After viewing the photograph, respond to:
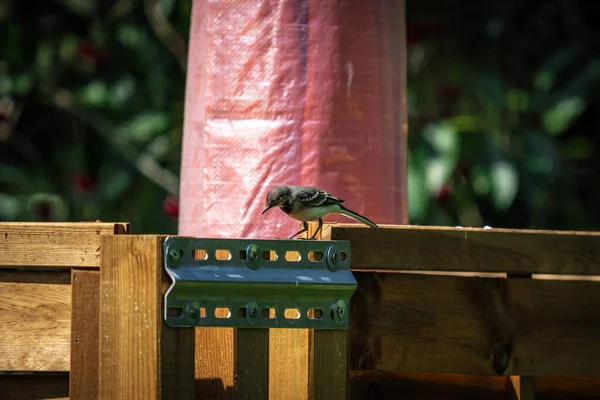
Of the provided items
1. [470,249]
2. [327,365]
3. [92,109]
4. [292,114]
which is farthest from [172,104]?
[327,365]

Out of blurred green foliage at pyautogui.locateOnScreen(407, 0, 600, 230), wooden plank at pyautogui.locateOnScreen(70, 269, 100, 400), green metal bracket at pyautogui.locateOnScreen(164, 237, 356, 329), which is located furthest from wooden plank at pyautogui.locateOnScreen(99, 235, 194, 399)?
blurred green foliage at pyautogui.locateOnScreen(407, 0, 600, 230)

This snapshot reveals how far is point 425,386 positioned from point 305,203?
0.80 metres

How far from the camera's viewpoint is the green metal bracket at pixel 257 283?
2.76 m

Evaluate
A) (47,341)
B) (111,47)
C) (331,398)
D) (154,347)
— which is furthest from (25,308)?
(111,47)

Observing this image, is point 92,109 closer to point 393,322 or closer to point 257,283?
point 393,322

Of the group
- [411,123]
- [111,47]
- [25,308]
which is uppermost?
[111,47]

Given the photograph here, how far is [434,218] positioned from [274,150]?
18.7 feet

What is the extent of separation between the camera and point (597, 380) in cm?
350

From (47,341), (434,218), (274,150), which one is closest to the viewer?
(47,341)

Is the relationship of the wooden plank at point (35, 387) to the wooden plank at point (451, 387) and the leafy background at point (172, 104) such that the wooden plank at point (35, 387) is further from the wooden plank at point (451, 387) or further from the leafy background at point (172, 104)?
the leafy background at point (172, 104)

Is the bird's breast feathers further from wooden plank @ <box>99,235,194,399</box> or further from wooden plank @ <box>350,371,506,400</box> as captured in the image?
wooden plank @ <box>99,235,194,399</box>

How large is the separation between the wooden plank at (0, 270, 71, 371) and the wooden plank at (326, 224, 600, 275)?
773 millimetres

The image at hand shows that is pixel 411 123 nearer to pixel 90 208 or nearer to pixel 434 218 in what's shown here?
pixel 434 218

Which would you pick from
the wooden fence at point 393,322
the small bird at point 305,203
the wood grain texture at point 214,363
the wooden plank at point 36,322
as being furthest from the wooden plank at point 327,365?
the small bird at point 305,203
